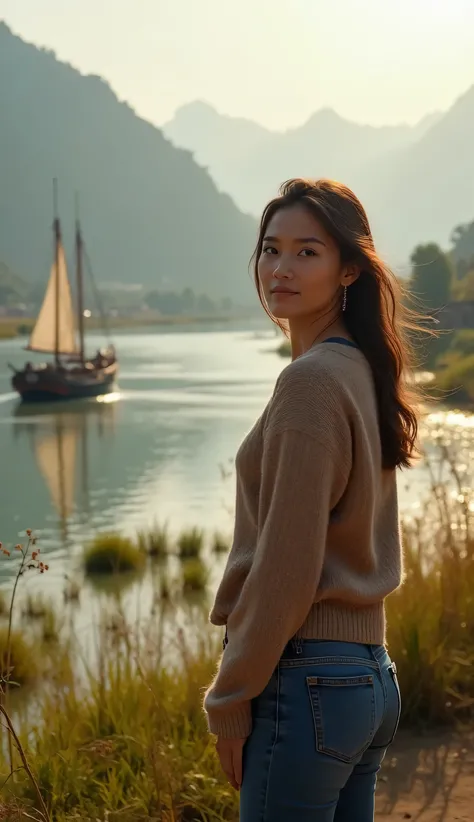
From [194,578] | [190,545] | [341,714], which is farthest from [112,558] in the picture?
[341,714]

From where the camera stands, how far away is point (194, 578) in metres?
10.3

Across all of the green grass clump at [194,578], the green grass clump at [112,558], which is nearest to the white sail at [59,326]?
the green grass clump at [112,558]

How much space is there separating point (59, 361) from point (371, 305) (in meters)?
40.4

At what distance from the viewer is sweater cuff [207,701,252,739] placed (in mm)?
1597

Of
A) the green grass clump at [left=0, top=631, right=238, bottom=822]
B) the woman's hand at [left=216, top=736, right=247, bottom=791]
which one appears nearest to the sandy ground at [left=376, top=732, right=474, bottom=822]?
the green grass clump at [left=0, top=631, right=238, bottom=822]

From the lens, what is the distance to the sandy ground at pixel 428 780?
319cm

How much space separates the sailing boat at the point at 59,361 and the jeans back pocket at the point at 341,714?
35.1 m

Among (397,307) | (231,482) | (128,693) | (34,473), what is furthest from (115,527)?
(397,307)

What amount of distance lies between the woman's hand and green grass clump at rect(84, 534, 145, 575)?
9754 millimetres

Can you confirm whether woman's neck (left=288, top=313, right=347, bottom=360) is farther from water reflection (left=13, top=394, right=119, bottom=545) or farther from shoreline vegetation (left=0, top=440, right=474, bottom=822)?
water reflection (left=13, top=394, right=119, bottom=545)

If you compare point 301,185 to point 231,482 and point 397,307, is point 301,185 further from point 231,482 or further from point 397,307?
point 231,482

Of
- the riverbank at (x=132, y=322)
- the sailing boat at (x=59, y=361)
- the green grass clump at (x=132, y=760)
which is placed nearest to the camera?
the green grass clump at (x=132, y=760)

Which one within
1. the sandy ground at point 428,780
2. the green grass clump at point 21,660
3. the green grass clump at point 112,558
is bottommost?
the green grass clump at point 112,558

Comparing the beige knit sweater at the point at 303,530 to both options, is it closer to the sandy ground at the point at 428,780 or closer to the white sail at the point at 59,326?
the sandy ground at the point at 428,780
